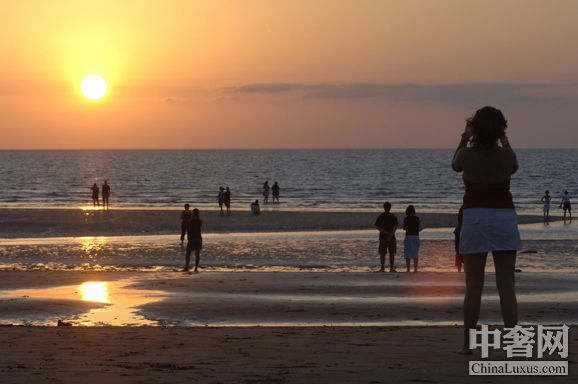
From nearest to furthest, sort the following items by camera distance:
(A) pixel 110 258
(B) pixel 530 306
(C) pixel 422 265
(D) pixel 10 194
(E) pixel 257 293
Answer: (B) pixel 530 306 < (E) pixel 257 293 < (C) pixel 422 265 < (A) pixel 110 258 < (D) pixel 10 194

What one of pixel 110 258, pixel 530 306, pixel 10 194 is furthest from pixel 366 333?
pixel 10 194

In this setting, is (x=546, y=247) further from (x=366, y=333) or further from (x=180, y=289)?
(x=366, y=333)

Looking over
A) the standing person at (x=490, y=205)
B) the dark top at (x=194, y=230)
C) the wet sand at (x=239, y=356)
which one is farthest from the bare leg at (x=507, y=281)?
the dark top at (x=194, y=230)

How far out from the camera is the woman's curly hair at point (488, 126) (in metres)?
7.44

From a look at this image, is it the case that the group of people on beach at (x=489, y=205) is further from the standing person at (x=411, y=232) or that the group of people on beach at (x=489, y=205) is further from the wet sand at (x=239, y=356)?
the standing person at (x=411, y=232)

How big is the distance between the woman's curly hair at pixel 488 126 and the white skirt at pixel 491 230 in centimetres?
53

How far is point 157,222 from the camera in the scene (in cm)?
4491

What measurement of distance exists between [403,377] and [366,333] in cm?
283

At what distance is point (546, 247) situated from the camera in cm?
3197

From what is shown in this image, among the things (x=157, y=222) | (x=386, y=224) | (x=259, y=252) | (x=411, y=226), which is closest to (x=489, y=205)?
(x=411, y=226)

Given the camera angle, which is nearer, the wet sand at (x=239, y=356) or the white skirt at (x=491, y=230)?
the wet sand at (x=239, y=356)

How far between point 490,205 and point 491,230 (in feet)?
0.67

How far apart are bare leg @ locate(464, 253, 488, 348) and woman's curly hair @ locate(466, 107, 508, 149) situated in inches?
34.4

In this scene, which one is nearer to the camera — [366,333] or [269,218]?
[366,333]
